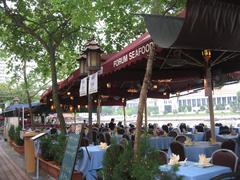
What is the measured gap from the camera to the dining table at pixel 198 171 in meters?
5.28

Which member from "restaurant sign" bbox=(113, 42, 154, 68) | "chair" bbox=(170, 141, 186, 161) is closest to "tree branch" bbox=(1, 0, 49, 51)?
"restaurant sign" bbox=(113, 42, 154, 68)

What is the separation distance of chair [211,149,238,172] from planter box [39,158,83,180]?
11.1ft

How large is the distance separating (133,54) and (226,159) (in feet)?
8.99

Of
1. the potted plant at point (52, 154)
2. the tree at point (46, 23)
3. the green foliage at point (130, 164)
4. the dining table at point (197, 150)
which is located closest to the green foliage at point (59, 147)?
the potted plant at point (52, 154)

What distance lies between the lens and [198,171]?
558cm

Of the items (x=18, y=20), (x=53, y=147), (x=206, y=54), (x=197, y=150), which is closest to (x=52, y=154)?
(x=53, y=147)

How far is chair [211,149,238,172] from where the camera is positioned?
6.00 meters

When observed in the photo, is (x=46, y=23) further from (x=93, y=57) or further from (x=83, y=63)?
(x=93, y=57)

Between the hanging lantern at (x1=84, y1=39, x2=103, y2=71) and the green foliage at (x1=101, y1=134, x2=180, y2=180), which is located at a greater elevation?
the hanging lantern at (x1=84, y1=39, x2=103, y2=71)

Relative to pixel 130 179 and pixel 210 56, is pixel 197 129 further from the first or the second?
pixel 130 179

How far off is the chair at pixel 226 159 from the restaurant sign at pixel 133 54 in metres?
2.13

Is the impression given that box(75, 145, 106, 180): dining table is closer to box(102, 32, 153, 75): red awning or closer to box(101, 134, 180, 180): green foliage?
box(102, 32, 153, 75): red awning

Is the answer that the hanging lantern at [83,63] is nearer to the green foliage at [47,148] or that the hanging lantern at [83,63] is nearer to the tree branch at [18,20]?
the green foliage at [47,148]

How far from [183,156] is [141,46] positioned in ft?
8.95
